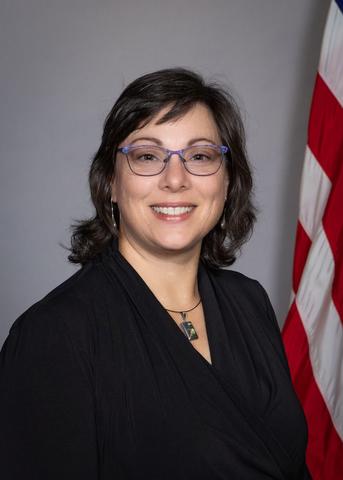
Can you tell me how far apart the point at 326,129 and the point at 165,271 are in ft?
3.61

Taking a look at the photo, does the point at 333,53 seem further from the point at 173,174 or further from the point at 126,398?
the point at 126,398

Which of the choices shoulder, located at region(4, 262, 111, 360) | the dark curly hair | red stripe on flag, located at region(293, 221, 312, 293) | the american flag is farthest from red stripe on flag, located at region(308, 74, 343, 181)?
shoulder, located at region(4, 262, 111, 360)

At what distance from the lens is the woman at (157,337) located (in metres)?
1.22

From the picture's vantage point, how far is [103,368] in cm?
129

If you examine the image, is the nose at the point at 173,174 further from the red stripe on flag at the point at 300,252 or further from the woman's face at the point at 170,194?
the red stripe on flag at the point at 300,252

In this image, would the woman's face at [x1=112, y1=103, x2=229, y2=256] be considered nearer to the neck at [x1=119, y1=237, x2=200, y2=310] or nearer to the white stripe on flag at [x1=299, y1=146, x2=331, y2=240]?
the neck at [x1=119, y1=237, x2=200, y2=310]

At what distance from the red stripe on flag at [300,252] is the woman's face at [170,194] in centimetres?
99

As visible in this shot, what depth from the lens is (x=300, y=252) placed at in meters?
2.52

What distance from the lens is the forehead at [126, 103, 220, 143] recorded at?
1.47 m

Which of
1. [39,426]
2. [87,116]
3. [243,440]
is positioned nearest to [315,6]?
[87,116]

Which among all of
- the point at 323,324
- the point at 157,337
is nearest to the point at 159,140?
the point at 157,337

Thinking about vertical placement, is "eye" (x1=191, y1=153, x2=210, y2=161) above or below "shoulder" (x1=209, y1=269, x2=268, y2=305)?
above

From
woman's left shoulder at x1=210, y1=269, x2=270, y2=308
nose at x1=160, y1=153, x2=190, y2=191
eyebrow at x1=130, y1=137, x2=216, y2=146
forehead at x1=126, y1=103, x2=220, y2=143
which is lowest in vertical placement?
woman's left shoulder at x1=210, y1=269, x2=270, y2=308

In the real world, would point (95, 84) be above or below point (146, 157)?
above
